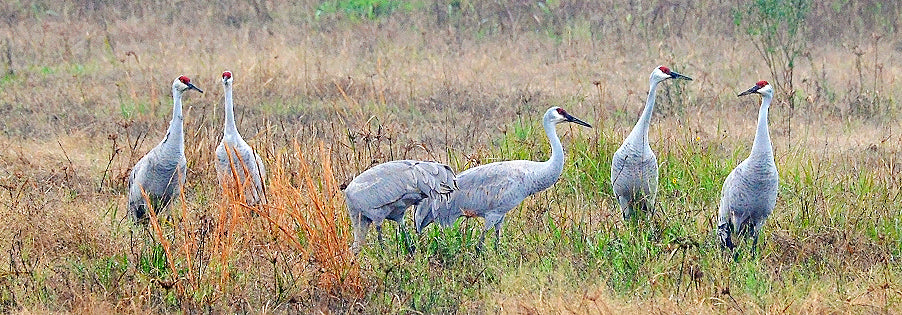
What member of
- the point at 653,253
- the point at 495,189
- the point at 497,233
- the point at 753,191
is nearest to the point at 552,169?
the point at 495,189

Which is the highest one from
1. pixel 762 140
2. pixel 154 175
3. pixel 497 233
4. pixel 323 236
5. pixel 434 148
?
pixel 762 140

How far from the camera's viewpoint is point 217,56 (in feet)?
35.6

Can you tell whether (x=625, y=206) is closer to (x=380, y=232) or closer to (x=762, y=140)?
(x=762, y=140)

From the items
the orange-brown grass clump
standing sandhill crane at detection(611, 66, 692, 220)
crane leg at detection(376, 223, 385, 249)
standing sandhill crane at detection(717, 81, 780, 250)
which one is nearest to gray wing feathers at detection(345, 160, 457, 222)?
crane leg at detection(376, 223, 385, 249)

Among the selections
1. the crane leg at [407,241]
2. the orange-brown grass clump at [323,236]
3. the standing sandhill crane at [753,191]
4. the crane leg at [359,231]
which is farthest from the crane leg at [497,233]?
the standing sandhill crane at [753,191]

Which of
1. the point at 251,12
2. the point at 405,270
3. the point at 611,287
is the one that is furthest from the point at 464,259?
the point at 251,12

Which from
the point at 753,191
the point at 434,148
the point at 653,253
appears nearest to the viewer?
the point at 653,253

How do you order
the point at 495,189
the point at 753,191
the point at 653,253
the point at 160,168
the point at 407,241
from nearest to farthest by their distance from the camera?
the point at 653,253 → the point at 407,241 → the point at 753,191 → the point at 495,189 → the point at 160,168

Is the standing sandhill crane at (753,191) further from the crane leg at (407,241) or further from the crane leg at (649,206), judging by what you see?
the crane leg at (407,241)

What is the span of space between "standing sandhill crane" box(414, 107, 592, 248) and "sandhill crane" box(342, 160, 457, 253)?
258mm

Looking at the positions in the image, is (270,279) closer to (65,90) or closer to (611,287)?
(611,287)

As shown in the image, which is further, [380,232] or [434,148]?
[434,148]

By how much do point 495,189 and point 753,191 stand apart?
1243mm

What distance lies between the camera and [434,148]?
26.9 ft
